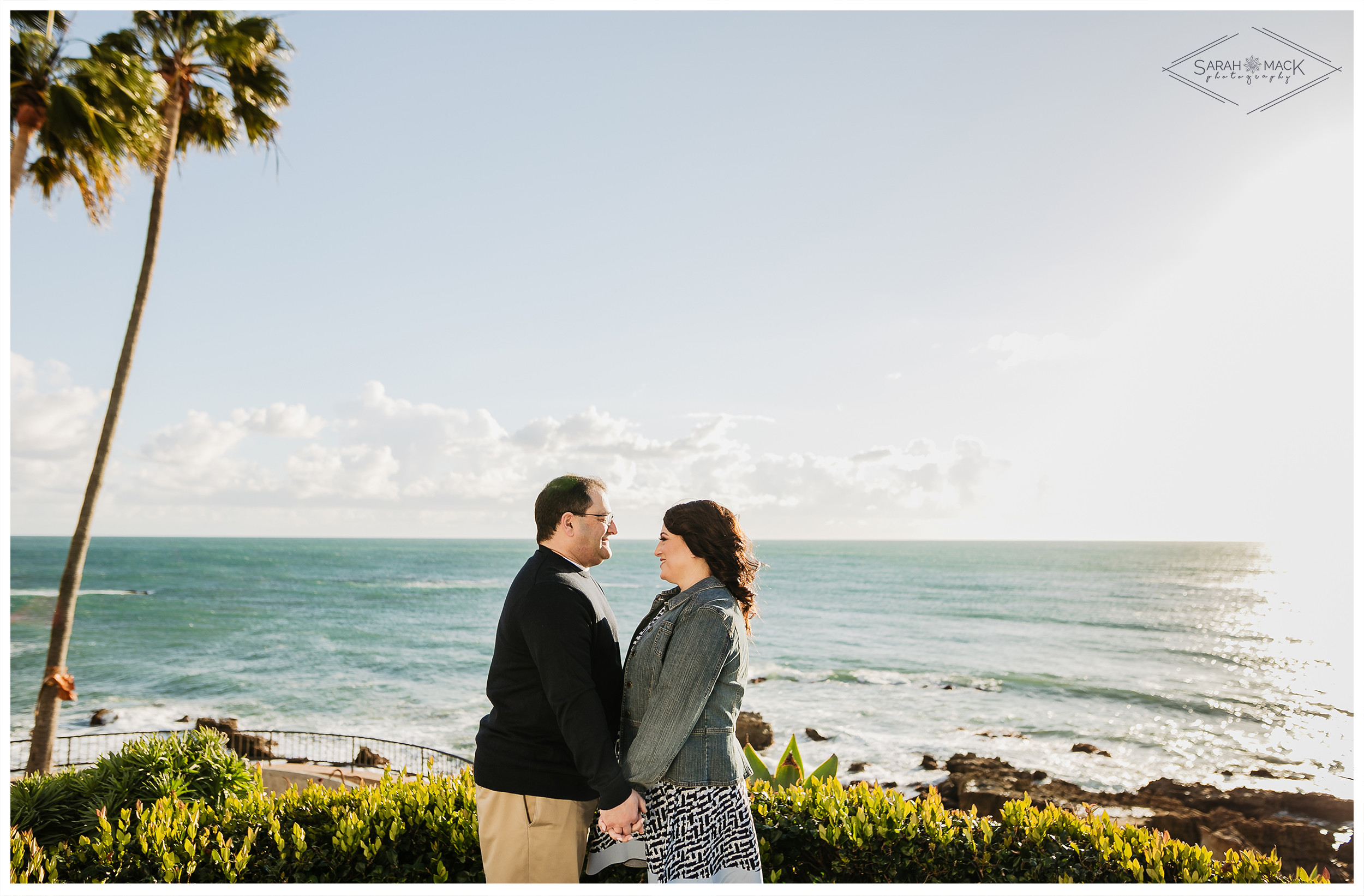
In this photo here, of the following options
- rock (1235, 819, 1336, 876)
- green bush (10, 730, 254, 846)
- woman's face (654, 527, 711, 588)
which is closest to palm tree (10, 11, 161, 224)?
green bush (10, 730, 254, 846)

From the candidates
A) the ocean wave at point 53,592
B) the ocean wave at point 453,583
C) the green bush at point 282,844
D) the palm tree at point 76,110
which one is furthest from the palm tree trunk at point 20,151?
the ocean wave at point 53,592

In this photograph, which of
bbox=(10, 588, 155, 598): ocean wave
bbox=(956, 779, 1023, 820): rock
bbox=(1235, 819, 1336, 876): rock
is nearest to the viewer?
bbox=(1235, 819, 1336, 876): rock

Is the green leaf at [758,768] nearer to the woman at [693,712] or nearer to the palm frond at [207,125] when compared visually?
the woman at [693,712]

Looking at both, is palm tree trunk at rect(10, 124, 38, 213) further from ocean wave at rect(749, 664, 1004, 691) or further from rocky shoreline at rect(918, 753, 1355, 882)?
ocean wave at rect(749, 664, 1004, 691)

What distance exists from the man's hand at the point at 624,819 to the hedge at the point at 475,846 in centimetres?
66

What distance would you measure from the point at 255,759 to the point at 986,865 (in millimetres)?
16591

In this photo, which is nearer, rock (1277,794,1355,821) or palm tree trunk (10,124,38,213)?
palm tree trunk (10,124,38,213)

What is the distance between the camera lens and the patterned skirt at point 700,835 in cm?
278

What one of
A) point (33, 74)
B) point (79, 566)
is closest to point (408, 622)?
point (79, 566)

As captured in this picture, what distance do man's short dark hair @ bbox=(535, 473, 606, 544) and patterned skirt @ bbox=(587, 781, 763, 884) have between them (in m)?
1.08

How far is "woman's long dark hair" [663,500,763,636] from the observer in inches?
113

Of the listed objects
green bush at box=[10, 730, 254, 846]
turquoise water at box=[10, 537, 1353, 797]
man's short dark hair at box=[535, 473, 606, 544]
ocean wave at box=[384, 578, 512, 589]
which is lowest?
ocean wave at box=[384, 578, 512, 589]

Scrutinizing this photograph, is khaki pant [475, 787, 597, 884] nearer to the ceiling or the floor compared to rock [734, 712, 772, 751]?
nearer to the ceiling

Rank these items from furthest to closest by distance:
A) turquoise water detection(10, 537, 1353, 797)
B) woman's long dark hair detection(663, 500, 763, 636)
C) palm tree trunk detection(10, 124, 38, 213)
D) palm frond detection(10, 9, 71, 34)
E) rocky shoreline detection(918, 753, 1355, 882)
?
1. turquoise water detection(10, 537, 1353, 797)
2. rocky shoreline detection(918, 753, 1355, 882)
3. palm tree trunk detection(10, 124, 38, 213)
4. palm frond detection(10, 9, 71, 34)
5. woman's long dark hair detection(663, 500, 763, 636)
